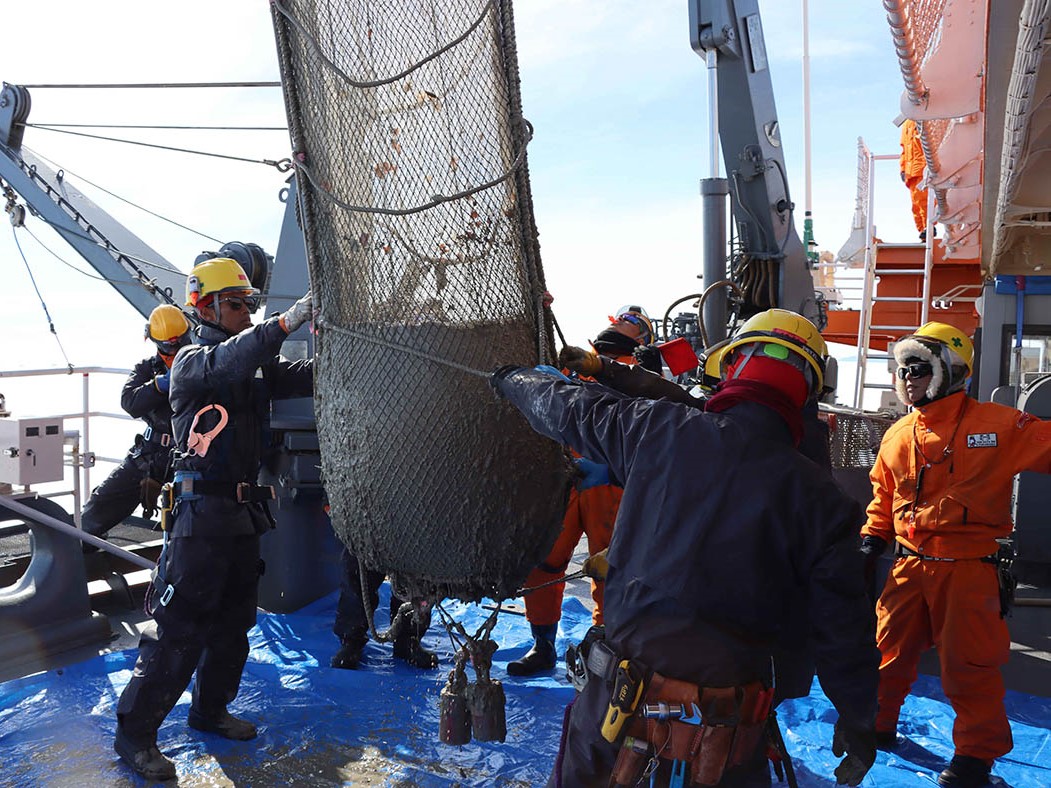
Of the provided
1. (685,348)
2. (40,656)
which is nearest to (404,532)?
(685,348)

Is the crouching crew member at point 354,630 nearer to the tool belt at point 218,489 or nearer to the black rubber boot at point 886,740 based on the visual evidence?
the tool belt at point 218,489

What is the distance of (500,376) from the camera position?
230 centimetres

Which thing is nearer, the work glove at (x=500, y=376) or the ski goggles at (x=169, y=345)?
the work glove at (x=500, y=376)

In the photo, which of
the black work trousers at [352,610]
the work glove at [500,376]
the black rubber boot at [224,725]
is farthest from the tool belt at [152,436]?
the work glove at [500,376]

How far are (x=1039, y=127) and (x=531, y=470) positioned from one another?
3.50m

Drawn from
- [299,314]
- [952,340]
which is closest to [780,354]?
[299,314]

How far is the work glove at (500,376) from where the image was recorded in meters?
2.29

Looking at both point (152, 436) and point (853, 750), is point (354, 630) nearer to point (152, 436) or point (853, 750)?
point (152, 436)

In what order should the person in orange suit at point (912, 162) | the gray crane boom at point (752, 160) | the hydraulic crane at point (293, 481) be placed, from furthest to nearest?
1. the person in orange suit at point (912, 162)
2. the gray crane boom at point (752, 160)
3. the hydraulic crane at point (293, 481)

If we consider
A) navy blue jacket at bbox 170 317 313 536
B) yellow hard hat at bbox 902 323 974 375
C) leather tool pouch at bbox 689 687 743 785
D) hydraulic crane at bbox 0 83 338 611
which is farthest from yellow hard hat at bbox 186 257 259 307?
yellow hard hat at bbox 902 323 974 375

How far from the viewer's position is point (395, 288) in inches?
94.3

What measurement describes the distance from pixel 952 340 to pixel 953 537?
82cm

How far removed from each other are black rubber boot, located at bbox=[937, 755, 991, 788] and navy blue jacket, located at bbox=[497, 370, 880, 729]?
1.58 meters

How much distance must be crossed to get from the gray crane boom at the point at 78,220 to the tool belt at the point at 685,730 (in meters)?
7.64
